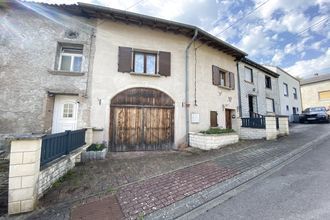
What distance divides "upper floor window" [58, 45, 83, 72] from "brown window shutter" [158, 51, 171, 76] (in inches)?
151

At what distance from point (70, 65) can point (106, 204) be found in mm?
6672

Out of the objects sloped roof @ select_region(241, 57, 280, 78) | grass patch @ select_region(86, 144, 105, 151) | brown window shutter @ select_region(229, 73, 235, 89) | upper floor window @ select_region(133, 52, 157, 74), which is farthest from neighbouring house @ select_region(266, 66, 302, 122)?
grass patch @ select_region(86, 144, 105, 151)

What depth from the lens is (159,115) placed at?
802cm

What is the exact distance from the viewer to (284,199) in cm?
299

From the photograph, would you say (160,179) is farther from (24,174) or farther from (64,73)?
(64,73)

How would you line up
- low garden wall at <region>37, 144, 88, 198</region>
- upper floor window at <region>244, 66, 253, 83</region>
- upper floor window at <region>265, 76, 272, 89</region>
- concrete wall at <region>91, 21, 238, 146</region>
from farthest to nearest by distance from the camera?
upper floor window at <region>265, 76, 272, 89</region>, upper floor window at <region>244, 66, 253, 83</region>, concrete wall at <region>91, 21, 238, 146</region>, low garden wall at <region>37, 144, 88, 198</region>

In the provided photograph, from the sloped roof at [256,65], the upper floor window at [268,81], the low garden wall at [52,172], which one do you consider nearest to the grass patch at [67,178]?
the low garden wall at [52,172]

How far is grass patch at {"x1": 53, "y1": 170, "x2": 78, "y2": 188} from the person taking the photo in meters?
3.85

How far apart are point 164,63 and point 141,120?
3.26 m

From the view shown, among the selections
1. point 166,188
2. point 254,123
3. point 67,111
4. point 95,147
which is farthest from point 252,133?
point 67,111

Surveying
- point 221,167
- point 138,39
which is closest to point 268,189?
point 221,167

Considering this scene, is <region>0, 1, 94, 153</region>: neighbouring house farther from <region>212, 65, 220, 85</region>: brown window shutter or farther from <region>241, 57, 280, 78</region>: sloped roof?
<region>241, 57, 280, 78</region>: sloped roof

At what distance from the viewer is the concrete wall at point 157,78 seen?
7.23 meters

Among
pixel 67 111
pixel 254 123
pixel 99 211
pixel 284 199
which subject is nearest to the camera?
pixel 99 211
